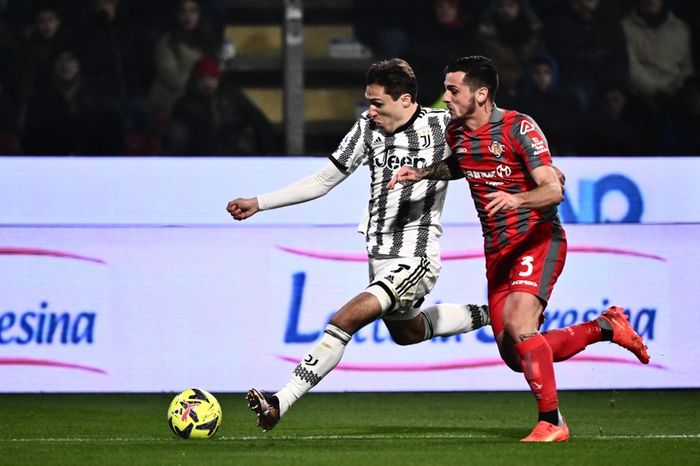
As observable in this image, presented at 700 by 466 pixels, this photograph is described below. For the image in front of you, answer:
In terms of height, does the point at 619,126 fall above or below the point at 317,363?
above

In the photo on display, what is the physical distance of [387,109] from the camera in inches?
276

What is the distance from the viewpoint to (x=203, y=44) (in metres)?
12.0

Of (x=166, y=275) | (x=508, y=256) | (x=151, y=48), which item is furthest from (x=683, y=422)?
(x=151, y=48)

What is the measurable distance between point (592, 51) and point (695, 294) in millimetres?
3404

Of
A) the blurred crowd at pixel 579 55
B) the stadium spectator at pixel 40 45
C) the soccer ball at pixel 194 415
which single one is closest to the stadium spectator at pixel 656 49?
the blurred crowd at pixel 579 55

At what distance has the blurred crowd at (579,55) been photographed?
12047 millimetres

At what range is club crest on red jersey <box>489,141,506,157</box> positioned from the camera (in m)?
6.29

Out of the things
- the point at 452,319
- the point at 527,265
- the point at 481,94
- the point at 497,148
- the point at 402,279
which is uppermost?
the point at 481,94

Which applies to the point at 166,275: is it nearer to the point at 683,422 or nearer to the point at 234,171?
the point at 234,171

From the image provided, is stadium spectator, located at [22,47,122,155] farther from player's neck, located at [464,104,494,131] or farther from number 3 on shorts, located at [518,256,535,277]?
number 3 on shorts, located at [518,256,535,277]

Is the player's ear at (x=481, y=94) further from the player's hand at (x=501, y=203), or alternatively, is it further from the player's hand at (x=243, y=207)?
the player's hand at (x=243, y=207)

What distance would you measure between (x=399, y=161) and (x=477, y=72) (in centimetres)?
82

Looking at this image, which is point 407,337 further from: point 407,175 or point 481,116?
point 481,116

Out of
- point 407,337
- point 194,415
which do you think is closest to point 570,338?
point 407,337
